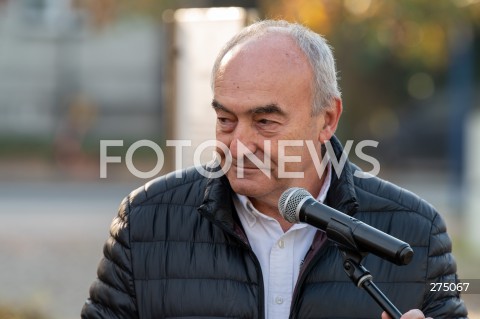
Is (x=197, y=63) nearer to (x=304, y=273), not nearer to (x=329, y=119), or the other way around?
(x=329, y=119)

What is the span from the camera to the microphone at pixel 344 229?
9.07 ft

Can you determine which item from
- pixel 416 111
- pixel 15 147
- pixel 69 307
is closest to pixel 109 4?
pixel 69 307

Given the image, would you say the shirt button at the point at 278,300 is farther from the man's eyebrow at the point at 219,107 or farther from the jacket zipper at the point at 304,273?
the man's eyebrow at the point at 219,107

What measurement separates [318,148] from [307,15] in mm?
9470

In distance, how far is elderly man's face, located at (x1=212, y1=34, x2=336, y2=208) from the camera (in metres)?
3.37

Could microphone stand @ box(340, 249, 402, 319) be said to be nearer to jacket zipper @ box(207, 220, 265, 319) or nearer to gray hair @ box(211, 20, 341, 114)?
jacket zipper @ box(207, 220, 265, 319)

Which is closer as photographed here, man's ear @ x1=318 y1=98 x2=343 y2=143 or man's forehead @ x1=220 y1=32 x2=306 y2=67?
man's forehead @ x1=220 y1=32 x2=306 y2=67

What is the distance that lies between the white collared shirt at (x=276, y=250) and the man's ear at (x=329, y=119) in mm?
220

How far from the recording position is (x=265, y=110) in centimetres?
338

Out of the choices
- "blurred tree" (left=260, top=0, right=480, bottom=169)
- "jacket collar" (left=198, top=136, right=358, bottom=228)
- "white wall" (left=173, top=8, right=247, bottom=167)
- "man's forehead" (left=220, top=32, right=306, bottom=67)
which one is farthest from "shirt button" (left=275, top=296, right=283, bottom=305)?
"blurred tree" (left=260, top=0, right=480, bottom=169)

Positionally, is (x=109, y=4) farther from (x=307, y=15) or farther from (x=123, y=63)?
(x=123, y=63)

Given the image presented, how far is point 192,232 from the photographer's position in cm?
356

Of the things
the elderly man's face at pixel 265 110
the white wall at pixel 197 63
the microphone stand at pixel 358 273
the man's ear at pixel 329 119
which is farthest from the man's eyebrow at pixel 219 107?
the white wall at pixel 197 63

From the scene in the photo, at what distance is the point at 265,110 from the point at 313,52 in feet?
1.01
